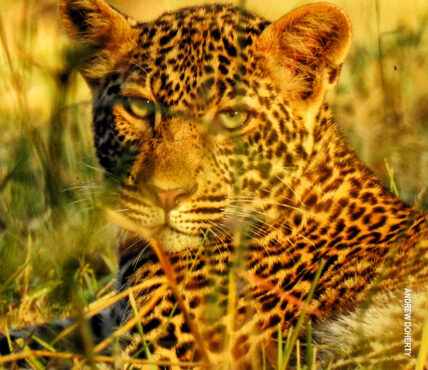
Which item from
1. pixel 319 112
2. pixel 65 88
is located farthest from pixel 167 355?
pixel 65 88

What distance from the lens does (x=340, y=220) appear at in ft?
13.5

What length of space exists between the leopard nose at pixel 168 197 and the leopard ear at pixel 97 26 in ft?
3.26

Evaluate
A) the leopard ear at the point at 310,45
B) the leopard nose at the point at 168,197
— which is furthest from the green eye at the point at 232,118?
the leopard nose at the point at 168,197

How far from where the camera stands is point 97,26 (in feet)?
14.7

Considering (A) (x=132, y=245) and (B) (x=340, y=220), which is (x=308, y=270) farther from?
(A) (x=132, y=245)

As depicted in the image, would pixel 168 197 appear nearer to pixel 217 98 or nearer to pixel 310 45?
pixel 217 98

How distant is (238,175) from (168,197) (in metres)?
0.35

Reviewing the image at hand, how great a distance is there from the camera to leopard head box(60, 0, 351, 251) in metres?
3.98

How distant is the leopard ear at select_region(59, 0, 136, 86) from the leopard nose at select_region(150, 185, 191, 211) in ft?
3.26

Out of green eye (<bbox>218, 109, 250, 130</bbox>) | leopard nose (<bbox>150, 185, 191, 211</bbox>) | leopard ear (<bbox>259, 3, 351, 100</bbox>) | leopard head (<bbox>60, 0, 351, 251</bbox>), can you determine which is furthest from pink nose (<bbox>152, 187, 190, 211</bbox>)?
leopard ear (<bbox>259, 3, 351, 100</bbox>)

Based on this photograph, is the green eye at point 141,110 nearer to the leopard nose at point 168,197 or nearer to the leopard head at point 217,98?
the leopard head at point 217,98

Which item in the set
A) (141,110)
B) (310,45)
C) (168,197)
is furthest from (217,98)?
(168,197)

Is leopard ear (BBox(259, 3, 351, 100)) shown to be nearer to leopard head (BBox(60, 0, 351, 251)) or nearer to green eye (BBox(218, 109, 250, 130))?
leopard head (BBox(60, 0, 351, 251))

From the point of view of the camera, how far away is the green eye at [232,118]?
4184mm
